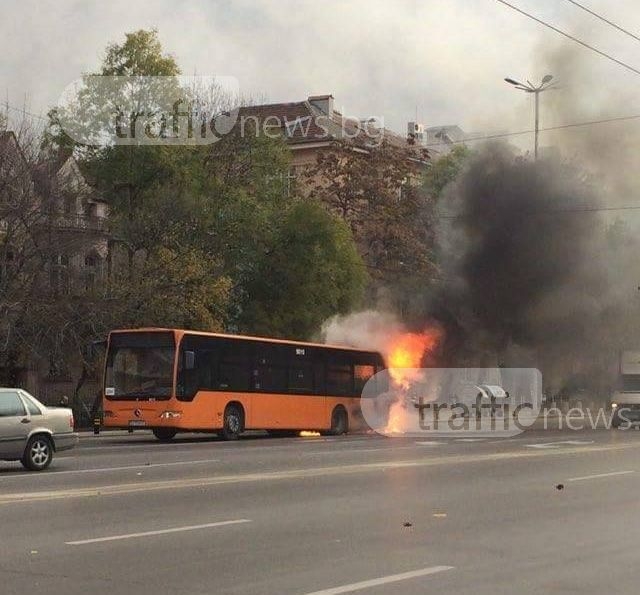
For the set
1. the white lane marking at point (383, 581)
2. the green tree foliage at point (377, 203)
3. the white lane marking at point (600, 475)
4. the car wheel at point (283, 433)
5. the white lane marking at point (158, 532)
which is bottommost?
the white lane marking at point (383, 581)

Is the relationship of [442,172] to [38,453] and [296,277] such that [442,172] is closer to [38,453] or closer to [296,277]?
[296,277]

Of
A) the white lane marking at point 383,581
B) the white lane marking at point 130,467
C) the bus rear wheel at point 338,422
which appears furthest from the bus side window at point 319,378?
the white lane marking at point 383,581

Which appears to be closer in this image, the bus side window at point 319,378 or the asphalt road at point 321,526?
the asphalt road at point 321,526

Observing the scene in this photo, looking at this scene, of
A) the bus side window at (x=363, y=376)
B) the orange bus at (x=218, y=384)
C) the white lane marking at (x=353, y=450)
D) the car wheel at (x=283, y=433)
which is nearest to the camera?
the white lane marking at (x=353, y=450)

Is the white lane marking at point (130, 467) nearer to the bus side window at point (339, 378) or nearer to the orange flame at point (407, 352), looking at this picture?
the bus side window at point (339, 378)

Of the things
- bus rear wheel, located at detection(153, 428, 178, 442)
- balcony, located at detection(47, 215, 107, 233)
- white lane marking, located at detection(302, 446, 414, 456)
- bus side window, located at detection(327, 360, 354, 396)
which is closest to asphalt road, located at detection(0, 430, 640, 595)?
white lane marking, located at detection(302, 446, 414, 456)

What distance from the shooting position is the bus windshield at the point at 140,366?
91.4 ft

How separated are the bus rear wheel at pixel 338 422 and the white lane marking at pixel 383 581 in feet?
80.2

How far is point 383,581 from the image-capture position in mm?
8438

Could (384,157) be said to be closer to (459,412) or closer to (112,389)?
(459,412)

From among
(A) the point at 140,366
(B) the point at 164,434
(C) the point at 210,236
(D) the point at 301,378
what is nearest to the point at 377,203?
(C) the point at 210,236

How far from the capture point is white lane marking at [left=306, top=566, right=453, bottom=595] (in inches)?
315

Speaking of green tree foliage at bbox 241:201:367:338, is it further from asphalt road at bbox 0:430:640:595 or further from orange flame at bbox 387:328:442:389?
asphalt road at bbox 0:430:640:595

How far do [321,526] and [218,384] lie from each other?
17.7m
